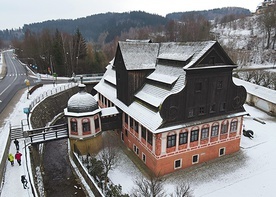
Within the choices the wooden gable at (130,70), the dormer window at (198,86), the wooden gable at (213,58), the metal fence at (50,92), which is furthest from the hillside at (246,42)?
the dormer window at (198,86)

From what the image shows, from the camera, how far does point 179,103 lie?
24.3m

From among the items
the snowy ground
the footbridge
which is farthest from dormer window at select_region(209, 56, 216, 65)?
the footbridge

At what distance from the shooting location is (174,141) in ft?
82.1

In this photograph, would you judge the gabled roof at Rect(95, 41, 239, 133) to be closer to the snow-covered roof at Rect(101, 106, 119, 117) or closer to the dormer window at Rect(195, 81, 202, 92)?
the snow-covered roof at Rect(101, 106, 119, 117)

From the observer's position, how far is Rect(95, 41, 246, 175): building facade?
24.3 meters

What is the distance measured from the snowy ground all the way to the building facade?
4.54ft

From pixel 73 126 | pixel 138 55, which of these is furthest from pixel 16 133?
pixel 138 55

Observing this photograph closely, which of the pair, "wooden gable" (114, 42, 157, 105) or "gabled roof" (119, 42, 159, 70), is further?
"gabled roof" (119, 42, 159, 70)

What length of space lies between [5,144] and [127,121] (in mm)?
13682

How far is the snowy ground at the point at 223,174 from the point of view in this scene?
870 inches

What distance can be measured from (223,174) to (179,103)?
8.63m

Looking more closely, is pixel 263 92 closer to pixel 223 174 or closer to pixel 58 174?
pixel 223 174

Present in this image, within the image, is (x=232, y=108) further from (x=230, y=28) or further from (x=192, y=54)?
(x=230, y=28)

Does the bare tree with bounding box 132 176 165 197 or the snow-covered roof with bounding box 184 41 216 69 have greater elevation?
the snow-covered roof with bounding box 184 41 216 69
